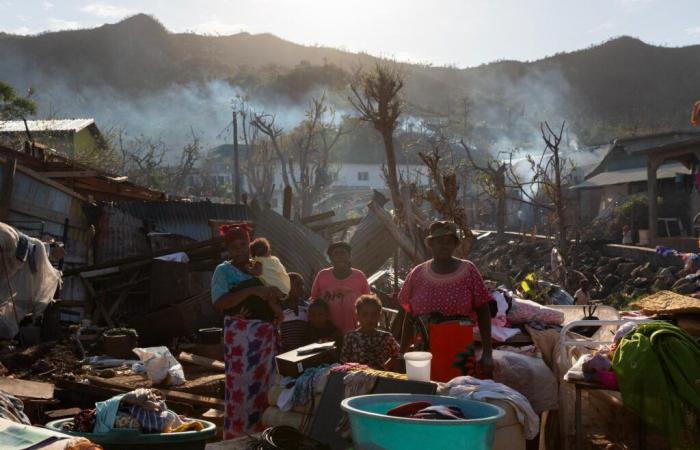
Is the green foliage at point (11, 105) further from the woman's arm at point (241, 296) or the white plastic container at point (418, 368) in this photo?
the white plastic container at point (418, 368)

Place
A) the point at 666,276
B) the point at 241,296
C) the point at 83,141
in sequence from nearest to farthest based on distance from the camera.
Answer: the point at 241,296
the point at 666,276
the point at 83,141

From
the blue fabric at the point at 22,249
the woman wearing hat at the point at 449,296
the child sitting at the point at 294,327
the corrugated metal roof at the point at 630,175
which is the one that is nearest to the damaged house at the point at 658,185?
the corrugated metal roof at the point at 630,175

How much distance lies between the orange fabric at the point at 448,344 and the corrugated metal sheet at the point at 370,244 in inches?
280

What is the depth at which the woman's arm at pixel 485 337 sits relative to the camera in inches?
210

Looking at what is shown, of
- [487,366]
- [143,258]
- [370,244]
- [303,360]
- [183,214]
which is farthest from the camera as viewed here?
[183,214]

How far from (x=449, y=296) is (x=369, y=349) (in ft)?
2.62

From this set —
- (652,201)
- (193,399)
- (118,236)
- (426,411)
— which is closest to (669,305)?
(426,411)

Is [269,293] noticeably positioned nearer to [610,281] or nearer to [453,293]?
[453,293]

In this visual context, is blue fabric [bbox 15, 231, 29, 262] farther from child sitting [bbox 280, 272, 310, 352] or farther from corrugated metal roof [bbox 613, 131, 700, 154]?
corrugated metal roof [bbox 613, 131, 700, 154]

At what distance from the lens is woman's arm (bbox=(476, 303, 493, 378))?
5.32 meters

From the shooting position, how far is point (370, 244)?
42.2 feet

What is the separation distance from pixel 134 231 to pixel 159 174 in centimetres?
2611

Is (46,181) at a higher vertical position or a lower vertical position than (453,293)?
higher

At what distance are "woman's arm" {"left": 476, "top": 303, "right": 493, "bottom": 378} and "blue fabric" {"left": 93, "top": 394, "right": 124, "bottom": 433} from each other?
2430 millimetres
